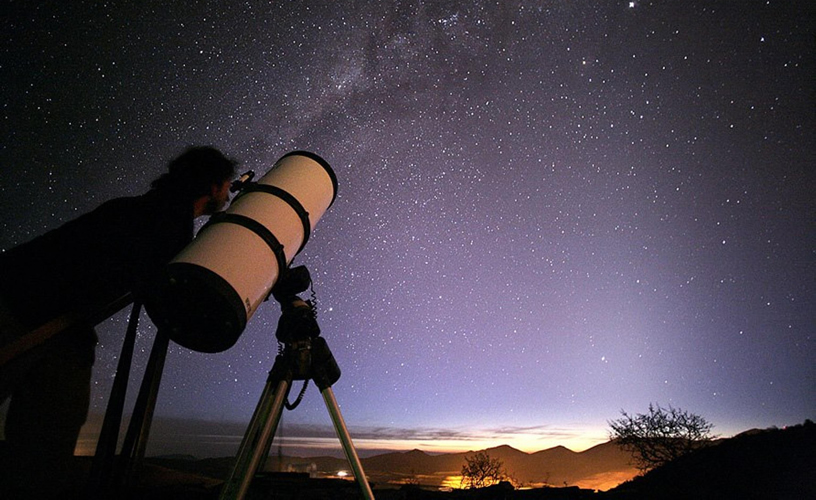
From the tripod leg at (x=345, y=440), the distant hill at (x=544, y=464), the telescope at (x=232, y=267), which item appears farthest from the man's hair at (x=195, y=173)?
the distant hill at (x=544, y=464)

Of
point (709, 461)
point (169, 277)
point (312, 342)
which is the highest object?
point (169, 277)

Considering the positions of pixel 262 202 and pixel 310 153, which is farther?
pixel 310 153

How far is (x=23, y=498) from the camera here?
2.10 metres

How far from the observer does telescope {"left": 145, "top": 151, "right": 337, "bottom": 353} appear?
196cm

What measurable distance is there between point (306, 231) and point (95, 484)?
160 cm

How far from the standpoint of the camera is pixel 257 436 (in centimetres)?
207

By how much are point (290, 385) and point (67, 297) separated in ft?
3.84

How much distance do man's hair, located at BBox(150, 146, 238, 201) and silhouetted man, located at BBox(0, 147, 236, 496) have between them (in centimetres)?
21

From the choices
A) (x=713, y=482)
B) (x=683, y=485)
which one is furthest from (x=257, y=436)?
(x=713, y=482)

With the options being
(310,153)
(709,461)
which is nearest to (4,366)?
(310,153)

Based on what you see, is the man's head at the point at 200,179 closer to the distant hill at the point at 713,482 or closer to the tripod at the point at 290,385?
the tripod at the point at 290,385

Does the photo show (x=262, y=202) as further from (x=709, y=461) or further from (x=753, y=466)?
(x=709, y=461)

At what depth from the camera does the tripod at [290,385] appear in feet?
6.44

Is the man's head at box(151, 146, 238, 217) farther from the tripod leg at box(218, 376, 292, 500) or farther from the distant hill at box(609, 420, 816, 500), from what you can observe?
the distant hill at box(609, 420, 816, 500)
